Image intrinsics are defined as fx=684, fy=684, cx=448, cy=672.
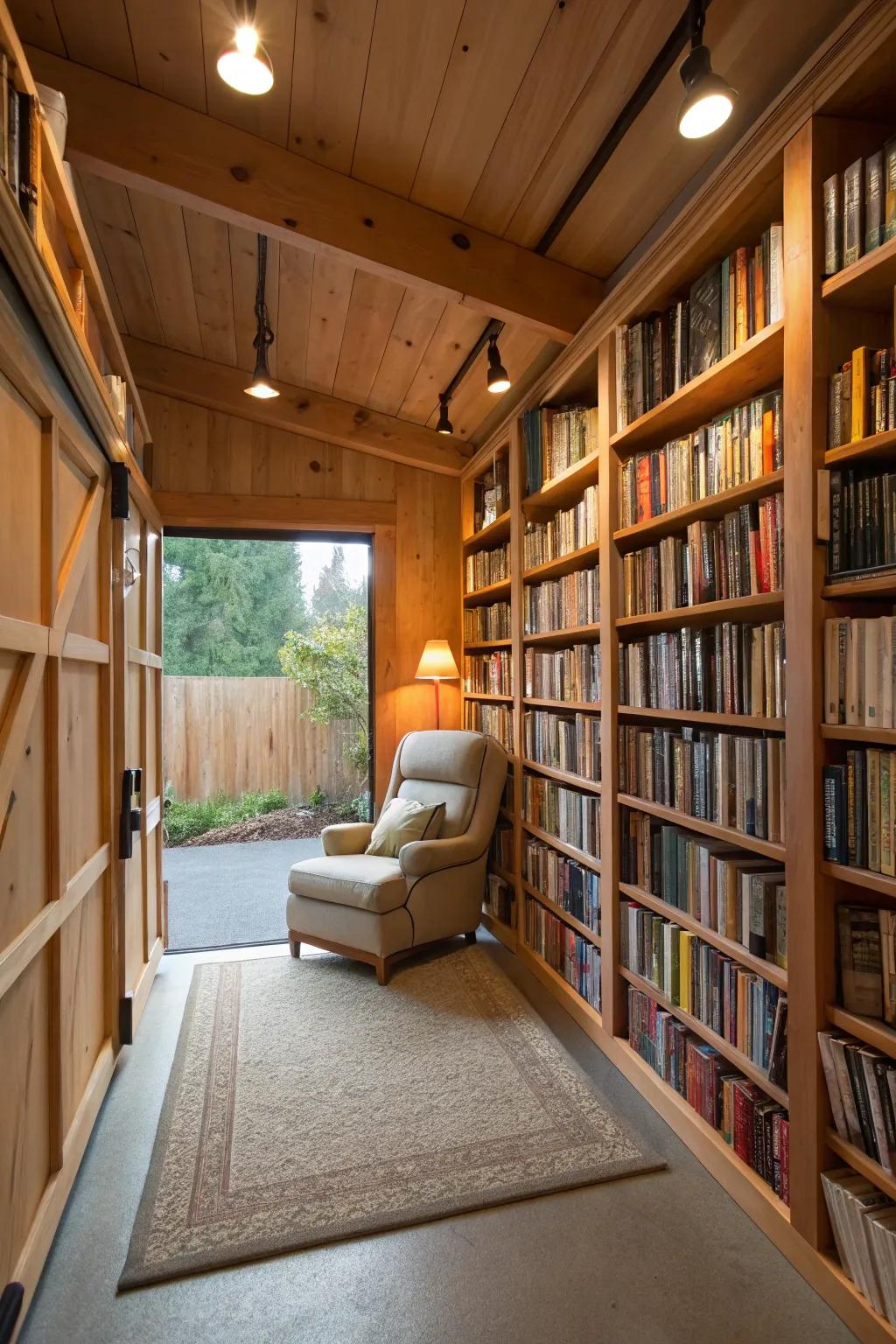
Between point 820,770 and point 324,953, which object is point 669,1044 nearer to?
point 820,770

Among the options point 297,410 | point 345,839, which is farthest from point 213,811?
point 297,410

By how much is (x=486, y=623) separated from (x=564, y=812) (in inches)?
51.9

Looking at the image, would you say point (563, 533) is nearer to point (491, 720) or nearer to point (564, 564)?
point (564, 564)

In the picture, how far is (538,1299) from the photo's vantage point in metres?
1.42

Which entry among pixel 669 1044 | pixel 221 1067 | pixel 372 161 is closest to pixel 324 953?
pixel 221 1067

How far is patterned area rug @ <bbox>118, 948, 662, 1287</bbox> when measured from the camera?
1631 mm

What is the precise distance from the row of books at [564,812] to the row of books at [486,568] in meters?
1.05

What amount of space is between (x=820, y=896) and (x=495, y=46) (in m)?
2.04

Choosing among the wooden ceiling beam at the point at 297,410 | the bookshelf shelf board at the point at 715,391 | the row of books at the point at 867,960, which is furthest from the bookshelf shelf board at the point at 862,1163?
the wooden ceiling beam at the point at 297,410

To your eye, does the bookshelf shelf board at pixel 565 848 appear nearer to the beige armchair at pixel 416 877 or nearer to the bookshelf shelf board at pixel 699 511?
the beige armchair at pixel 416 877

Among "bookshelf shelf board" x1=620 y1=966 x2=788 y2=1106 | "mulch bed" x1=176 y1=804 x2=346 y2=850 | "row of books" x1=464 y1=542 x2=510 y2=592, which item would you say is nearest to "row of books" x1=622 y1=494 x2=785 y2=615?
"bookshelf shelf board" x1=620 y1=966 x2=788 y2=1106

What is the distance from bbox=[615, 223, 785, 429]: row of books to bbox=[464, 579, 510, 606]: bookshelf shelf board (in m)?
1.29

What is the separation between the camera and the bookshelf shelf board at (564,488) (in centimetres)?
244

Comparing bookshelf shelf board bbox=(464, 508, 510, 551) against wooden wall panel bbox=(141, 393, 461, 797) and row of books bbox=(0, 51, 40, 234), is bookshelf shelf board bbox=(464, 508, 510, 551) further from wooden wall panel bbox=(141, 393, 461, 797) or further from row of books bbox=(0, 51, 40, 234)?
row of books bbox=(0, 51, 40, 234)
